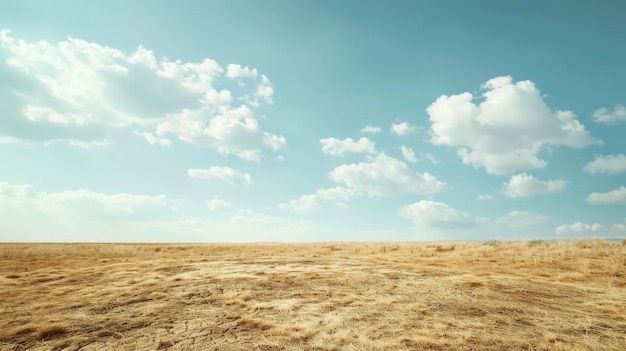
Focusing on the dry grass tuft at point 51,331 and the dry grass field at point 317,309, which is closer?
the dry grass field at point 317,309

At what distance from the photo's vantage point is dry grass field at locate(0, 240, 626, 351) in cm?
800

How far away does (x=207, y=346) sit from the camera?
25.6ft

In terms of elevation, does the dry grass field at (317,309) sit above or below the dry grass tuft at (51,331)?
above

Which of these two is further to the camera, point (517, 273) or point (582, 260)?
point (582, 260)

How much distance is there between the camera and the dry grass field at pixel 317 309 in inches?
315

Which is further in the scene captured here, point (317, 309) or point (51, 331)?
point (317, 309)

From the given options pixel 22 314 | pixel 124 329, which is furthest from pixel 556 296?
pixel 22 314

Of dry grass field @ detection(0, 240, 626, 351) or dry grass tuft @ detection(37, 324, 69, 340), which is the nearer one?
dry grass field @ detection(0, 240, 626, 351)

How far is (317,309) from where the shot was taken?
34.1ft

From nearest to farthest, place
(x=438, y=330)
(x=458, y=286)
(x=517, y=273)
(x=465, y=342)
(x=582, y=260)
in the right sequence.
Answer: (x=465, y=342) → (x=438, y=330) → (x=458, y=286) → (x=517, y=273) → (x=582, y=260)

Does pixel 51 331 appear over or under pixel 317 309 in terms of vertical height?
under

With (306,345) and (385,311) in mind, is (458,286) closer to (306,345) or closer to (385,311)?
(385,311)

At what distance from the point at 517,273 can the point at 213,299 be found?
14.0 meters

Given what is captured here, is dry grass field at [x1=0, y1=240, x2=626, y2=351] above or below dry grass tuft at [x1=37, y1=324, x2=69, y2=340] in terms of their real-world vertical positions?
above
